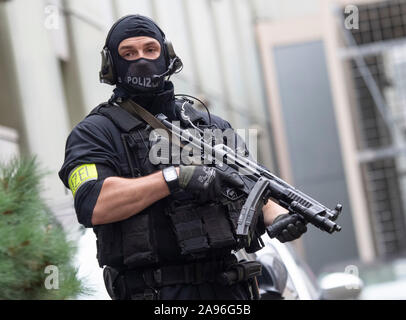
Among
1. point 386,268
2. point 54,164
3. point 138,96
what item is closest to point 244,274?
point 138,96

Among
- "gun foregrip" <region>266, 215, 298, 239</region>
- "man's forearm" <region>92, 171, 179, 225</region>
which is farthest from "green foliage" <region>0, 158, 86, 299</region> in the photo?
"gun foregrip" <region>266, 215, 298, 239</region>

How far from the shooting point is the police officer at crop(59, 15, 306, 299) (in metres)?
3.06

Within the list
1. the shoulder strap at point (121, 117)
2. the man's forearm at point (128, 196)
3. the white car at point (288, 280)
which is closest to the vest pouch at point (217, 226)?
the man's forearm at point (128, 196)

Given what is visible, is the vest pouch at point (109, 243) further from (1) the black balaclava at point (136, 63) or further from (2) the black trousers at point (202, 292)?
(1) the black balaclava at point (136, 63)

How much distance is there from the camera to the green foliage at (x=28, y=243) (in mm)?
2574

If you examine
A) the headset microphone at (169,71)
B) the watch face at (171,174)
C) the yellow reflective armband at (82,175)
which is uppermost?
the headset microphone at (169,71)

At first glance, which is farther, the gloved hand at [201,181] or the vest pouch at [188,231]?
the vest pouch at [188,231]

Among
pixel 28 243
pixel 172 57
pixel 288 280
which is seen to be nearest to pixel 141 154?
pixel 172 57

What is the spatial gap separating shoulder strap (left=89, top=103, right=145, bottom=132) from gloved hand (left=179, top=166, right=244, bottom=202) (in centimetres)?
32

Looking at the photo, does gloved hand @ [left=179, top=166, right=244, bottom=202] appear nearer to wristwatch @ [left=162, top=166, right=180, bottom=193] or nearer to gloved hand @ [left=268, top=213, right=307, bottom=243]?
wristwatch @ [left=162, top=166, right=180, bottom=193]

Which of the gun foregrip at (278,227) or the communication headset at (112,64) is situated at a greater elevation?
the communication headset at (112,64)

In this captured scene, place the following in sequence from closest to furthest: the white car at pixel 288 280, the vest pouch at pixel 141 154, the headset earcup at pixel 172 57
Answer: the vest pouch at pixel 141 154, the headset earcup at pixel 172 57, the white car at pixel 288 280

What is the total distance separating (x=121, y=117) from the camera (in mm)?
3322

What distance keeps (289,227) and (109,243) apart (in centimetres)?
60
